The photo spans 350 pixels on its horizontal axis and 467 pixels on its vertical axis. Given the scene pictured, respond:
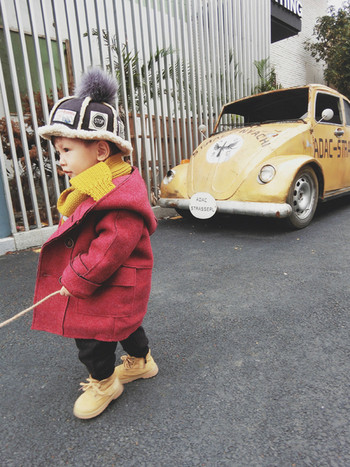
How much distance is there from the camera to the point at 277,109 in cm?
493

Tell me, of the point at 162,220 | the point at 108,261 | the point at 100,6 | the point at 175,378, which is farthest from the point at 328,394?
the point at 100,6

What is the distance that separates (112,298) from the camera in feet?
4.27

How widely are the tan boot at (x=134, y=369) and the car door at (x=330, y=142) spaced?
3863 mm

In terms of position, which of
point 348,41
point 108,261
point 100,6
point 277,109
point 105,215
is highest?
point 348,41

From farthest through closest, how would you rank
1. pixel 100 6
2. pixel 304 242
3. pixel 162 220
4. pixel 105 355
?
pixel 162 220, pixel 100 6, pixel 304 242, pixel 105 355

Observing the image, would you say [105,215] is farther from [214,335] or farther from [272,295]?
[272,295]

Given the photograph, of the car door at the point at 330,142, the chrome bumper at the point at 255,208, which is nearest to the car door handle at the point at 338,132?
the car door at the point at 330,142

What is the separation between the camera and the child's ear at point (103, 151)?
1.33 meters

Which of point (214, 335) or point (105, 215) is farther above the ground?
point (105, 215)

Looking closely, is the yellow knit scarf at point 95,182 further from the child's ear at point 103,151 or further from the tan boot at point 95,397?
the tan boot at point 95,397

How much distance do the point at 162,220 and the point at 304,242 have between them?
7.46 feet

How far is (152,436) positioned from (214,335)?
782mm

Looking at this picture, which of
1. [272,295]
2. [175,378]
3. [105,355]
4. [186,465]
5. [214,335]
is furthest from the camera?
[272,295]

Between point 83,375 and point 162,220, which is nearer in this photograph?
point 83,375
